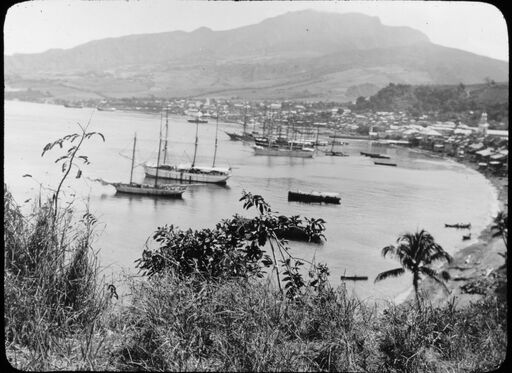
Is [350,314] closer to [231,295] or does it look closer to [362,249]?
[231,295]

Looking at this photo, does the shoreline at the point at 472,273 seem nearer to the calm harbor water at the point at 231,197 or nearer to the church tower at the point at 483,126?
the calm harbor water at the point at 231,197

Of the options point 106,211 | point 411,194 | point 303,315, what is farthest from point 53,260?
point 411,194

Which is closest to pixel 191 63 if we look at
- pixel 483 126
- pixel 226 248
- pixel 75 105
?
pixel 75 105

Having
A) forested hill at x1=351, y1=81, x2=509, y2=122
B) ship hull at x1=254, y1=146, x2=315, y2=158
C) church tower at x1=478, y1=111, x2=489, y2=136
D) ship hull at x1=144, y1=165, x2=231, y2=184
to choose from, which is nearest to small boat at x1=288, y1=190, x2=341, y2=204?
ship hull at x1=144, y1=165, x2=231, y2=184

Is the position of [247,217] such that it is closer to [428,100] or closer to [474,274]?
[474,274]

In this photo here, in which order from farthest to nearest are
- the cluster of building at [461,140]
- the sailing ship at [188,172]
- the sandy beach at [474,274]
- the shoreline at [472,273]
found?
the cluster of building at [461,140]
the sailing ship at [188,172]
the shoreline at [472,273]
the sandy beach at [474,274]

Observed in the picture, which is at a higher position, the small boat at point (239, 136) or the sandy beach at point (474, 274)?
the small boat at point (239, 136)

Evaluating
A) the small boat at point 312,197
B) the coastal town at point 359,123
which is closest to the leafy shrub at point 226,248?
the small boat at point 312,197
